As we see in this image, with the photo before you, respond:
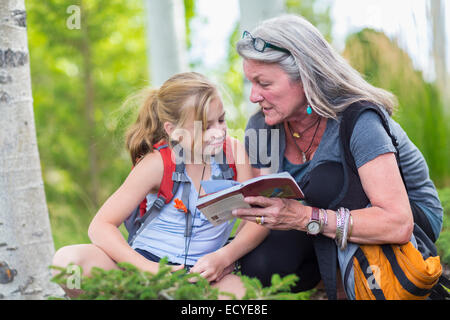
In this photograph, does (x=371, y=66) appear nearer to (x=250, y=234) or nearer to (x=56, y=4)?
(x=250, y=234)

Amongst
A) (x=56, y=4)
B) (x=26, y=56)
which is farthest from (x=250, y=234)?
(x=56, y=4)

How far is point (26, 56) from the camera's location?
8.61ft

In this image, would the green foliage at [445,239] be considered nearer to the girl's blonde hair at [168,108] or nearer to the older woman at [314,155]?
the older woman at [314,155]

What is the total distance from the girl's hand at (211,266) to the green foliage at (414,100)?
7.90ft

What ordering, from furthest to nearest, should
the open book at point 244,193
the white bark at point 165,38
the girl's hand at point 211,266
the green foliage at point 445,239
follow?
1. the white bark at point 165,38
2. the green foliage at point 445,239
3. the girl's hand at point 211,266
4. the open book at point 244,193

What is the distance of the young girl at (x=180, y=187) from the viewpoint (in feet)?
7.61

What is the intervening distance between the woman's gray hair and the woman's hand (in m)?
0.48

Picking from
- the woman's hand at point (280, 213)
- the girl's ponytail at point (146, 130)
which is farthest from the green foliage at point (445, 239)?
the girl's ponytail at point (146, 130)

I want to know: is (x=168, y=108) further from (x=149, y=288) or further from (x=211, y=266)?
(x=149, y=288)

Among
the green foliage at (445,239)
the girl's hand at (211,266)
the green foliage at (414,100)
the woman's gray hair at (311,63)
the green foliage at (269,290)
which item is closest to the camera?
the green foliage at (269,290)

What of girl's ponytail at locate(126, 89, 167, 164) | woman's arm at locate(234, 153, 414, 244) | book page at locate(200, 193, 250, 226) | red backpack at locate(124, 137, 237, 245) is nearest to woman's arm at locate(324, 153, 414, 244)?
woman's arm at locate(234, 153, 414, 244)

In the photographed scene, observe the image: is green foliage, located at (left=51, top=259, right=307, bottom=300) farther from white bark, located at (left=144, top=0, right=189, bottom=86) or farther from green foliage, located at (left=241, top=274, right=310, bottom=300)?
white bark, located at (left=144, top=0, right=189, bottom=86)
